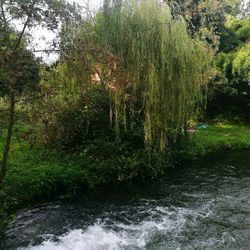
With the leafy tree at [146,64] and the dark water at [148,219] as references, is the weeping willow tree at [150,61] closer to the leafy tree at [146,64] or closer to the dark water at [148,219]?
the leafy tree at [146,64]

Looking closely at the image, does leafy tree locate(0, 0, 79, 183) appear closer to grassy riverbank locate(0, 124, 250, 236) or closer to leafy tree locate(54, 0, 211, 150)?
grassy riverbank locate(0, 124, 250, 236)

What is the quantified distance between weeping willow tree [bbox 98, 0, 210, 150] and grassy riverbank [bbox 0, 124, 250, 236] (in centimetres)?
109

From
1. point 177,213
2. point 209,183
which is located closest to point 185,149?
point 209,183

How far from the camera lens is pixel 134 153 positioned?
38.5 feet

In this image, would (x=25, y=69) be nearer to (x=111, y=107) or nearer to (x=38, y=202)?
(x=38, y=202)

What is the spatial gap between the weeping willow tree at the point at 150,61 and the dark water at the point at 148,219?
1943 millimetres

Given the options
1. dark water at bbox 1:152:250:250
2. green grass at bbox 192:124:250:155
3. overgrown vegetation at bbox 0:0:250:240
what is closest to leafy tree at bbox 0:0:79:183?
overgrown vegetation at bbox 0:0:250:240

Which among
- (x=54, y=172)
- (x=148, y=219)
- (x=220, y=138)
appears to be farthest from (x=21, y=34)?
(x=220, y=138)

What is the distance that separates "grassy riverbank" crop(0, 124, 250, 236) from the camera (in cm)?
918

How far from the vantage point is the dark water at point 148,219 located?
724 cm

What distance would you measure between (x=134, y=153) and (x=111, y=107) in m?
1.61

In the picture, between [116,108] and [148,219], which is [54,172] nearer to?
[116,108]

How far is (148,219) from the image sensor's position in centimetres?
839

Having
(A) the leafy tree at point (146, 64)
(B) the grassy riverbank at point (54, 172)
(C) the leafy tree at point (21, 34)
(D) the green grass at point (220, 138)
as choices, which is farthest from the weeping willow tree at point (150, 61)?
(D) the green grass at point (220, 138)
